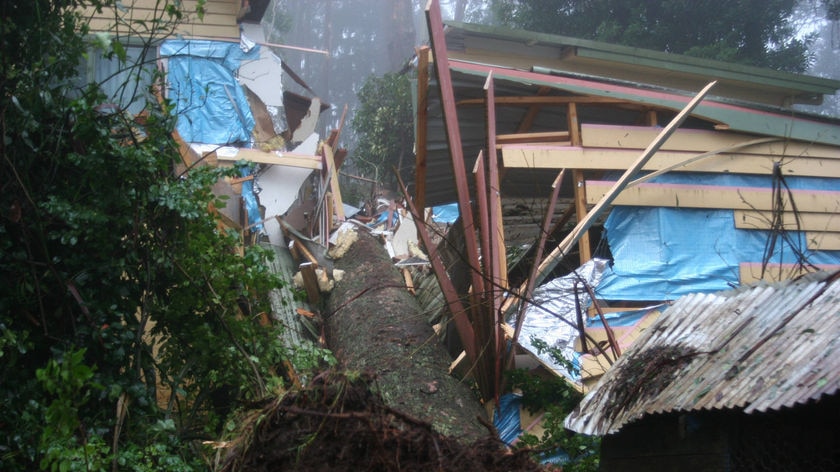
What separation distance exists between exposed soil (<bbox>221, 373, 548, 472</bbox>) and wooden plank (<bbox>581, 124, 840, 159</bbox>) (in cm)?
522

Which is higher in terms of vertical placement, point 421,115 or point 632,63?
point 632,63

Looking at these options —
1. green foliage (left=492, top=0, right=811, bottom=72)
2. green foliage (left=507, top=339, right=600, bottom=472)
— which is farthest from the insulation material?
green foliage (left=492, top=0, right=811, bottom=72)

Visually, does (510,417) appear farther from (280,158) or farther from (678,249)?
(280,158)

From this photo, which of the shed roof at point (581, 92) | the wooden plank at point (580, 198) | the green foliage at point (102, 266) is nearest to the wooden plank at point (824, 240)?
the shed roof at point (581, 92)

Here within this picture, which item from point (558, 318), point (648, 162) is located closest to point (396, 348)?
point (558, 318)

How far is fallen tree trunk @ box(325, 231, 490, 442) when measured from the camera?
17.0ft

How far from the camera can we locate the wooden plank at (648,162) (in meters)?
7.64

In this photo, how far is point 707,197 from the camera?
7.65 meters

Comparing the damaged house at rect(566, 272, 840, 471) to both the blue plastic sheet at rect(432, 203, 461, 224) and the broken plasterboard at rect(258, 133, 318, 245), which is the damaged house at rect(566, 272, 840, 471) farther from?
the blue plastic sheet at rect(432, 203, 461, 224)

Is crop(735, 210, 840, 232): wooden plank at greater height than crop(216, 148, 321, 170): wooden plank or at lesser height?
greater

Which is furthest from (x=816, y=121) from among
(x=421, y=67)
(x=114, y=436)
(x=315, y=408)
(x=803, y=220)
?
(x=114, y=436)

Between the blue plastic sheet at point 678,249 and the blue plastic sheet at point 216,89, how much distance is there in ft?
23.4

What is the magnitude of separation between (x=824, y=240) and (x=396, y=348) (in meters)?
4.91

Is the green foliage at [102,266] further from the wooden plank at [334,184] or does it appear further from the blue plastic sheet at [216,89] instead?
the blue plastic sheet at [216,89]
